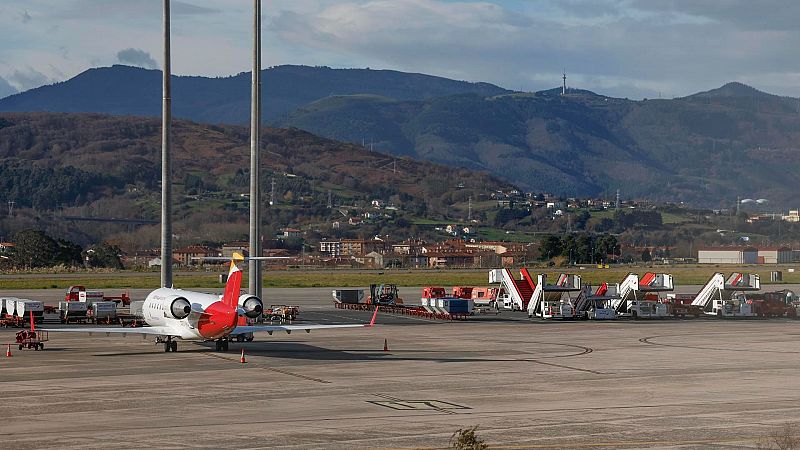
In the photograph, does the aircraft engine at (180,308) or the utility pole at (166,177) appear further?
the utility pole at (166,177)

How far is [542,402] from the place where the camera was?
1754 inches

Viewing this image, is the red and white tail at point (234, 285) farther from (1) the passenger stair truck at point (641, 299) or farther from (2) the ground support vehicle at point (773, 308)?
(2) the ground support vehicle at point (773, 308)

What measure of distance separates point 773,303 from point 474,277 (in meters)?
69.0

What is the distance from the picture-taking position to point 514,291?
342ft

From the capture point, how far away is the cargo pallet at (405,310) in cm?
9331

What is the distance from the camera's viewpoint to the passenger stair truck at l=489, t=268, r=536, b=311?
10400cm

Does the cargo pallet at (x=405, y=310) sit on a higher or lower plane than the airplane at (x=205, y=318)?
lower

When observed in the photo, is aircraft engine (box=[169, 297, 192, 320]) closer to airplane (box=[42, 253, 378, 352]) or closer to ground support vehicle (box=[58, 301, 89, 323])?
airplane (box=[42, 253, 378, 352])

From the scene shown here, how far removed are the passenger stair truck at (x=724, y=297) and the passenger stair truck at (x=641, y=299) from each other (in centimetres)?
316

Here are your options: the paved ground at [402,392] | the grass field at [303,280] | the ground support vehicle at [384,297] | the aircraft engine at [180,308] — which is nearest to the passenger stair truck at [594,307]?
the paved ground at [402,392]

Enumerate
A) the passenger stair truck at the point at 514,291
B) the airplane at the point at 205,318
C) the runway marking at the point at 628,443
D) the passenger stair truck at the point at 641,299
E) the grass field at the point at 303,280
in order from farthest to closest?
the grass field at the point at 303,280
the passenger stair truck at the point at 514,291
the passenger stair truck at the point at 641,299
the airplane at the point at 205,318
the runway marking at the point at 628,443

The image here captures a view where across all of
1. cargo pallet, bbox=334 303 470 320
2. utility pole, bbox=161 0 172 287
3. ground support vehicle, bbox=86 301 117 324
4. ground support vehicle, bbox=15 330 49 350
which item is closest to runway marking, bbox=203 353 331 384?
ground support vehicle, bbox=15 330 49 350

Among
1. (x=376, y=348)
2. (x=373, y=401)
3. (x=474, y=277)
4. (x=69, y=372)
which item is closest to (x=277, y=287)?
(x=474, y=277)

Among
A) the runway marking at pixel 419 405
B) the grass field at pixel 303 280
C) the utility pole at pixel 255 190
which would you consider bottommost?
the runway marking at pixel 419 405
